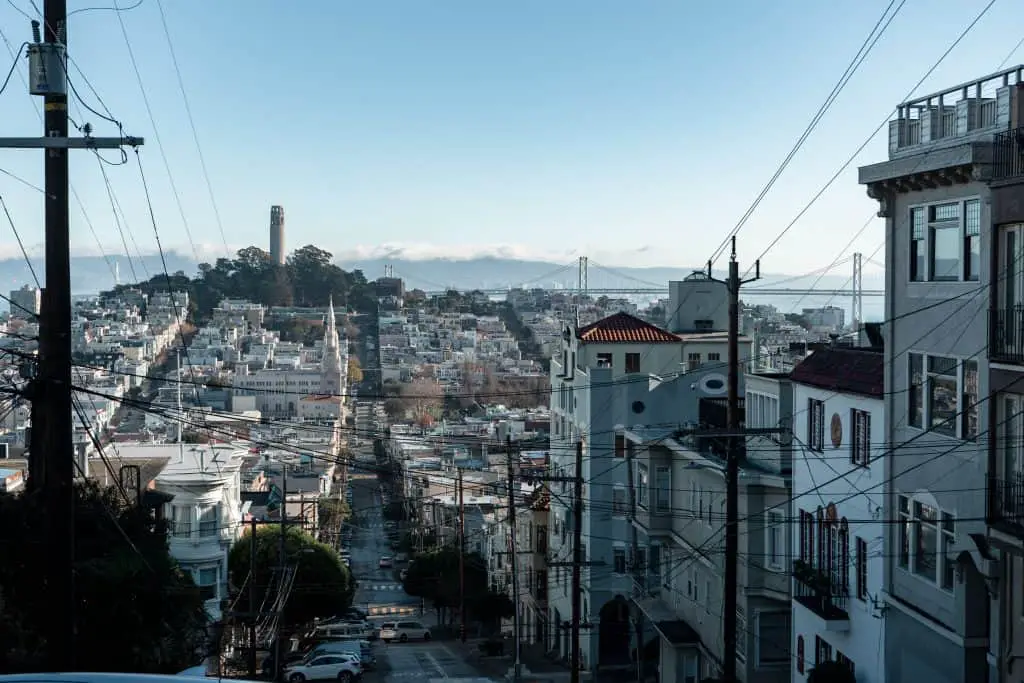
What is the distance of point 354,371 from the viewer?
139375 millimetres

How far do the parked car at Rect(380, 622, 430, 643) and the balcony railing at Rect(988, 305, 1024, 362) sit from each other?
1023 inches

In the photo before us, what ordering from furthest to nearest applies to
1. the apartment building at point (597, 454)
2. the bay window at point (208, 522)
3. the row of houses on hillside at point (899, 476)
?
the bay window at point (208, 522) < the apartment building at point (597, 454) < the row of houses on hillside at point (899, 476)

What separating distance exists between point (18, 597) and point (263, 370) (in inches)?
5441

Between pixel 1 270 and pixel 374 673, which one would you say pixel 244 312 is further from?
pixel 374 673

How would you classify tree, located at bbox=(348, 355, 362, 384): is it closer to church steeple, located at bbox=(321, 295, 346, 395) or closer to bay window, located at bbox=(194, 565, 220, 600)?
church steeple, located at bbox=(321, 295, 346, 395)

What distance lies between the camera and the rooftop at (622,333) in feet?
97.7

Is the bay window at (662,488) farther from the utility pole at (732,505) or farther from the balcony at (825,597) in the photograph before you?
the utility pole at (732,505)

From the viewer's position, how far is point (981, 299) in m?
10.5

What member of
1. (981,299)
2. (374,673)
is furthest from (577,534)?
(374,673)

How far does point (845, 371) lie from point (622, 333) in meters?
16.2

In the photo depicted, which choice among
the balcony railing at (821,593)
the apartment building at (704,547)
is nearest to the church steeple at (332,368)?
the apartment building at (704,547)

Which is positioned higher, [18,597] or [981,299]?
[981,299]

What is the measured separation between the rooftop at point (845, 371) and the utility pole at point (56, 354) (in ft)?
27.1

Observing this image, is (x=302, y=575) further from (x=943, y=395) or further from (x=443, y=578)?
Answer: (x=943, y=395)
